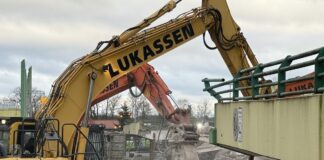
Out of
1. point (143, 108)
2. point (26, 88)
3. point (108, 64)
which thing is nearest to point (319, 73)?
point (108, 64)

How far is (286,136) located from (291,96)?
657 millimetres

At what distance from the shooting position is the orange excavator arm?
2200 centimetres

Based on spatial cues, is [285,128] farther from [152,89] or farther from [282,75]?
[152,89]

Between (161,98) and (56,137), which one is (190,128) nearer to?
(161,98)

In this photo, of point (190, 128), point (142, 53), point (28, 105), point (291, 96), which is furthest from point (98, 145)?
point (291, 96)

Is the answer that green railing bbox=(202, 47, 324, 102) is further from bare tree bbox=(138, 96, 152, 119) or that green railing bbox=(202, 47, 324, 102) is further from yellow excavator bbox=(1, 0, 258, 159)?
bare tree bbox=(138, 96, 152, 119)

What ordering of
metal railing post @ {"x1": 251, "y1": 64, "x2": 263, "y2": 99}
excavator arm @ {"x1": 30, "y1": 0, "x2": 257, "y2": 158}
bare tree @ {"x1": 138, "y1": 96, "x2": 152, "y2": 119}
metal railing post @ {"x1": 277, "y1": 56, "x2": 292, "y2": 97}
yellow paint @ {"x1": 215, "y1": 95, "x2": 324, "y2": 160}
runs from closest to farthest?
yellow paint @ {"x1": 215, "y1": 95, "x2": 324, "y2": 160} < metal railing post @ {"x1": 277, "y1": 56, "x2": 292, "y2": 97} < metal railing post @ {"x1": 251, "y1": 64, "x2": 263, "y2": 99} < excavator arm @ {"x1": 30, "y1": 0, "x2": 257, "y2": 158} < bare tree @ {"x1": 138, "y1": 96, "x2": 152, "y2": 119}

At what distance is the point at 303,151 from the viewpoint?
761cm

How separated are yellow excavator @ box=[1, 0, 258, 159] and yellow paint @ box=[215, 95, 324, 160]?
7.60 ft

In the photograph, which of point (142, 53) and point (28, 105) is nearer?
point (142, 53)

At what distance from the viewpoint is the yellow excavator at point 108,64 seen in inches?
514

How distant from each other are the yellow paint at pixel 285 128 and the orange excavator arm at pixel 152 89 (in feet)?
33.9

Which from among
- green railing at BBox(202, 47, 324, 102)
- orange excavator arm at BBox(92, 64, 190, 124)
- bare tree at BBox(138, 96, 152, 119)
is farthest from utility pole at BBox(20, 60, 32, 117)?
bare tree at BBox(138, 96, 152, 119)

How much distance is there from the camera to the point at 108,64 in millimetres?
14820
